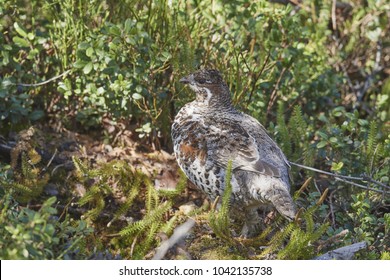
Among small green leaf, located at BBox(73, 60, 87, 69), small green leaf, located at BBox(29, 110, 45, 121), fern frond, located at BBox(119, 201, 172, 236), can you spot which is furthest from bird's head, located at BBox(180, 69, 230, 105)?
small green leaf, located at BBox(29, 110, 45, 121)

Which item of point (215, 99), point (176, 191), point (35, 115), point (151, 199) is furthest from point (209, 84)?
point (35, 115)

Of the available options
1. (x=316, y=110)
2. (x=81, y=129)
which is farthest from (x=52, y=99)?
(x=316, y=110)

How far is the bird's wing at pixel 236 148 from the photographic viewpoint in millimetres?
4633

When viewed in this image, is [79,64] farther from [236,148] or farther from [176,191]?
[236,148]

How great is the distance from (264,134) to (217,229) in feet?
3.19

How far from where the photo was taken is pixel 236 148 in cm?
478

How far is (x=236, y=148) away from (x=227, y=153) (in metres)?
0.08

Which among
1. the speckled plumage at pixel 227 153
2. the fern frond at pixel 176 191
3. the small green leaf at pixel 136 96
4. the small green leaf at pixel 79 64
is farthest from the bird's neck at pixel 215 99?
the small green leaf at pixel 79 64

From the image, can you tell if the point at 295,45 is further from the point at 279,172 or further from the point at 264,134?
the point at 279,172

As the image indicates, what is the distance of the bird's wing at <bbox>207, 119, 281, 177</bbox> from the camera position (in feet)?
15.2

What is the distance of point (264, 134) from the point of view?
5094 millimetres

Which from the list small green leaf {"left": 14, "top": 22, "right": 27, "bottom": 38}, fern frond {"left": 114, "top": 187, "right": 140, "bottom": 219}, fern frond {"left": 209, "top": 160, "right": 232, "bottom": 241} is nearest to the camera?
fern frond {"left": 209, "top": 160, "right": 232, "bottom": 241}

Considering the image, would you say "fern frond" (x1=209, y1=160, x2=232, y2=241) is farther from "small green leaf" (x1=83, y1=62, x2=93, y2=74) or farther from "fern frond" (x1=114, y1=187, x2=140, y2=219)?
"small green leaf" (x1=83, y1=62, x2=93, y2=74)

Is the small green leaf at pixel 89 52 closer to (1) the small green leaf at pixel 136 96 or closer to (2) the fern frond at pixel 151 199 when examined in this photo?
(1) the small green leaf at pixel 136 96
